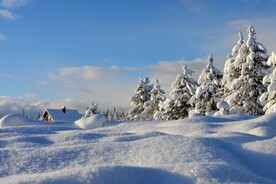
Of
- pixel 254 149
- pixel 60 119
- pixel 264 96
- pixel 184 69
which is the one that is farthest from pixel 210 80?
pixel 254 149

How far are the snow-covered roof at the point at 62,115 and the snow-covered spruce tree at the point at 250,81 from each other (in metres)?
26.2

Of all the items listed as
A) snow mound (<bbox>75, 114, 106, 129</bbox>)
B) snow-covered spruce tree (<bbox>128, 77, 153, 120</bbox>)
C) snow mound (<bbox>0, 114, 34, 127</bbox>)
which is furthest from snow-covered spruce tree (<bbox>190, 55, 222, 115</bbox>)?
snow mound (<bbox>0, 114, 34, 127</bbox>)

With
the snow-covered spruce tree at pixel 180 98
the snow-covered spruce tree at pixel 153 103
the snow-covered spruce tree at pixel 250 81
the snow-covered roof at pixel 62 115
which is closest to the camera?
the snow-covered spruce tree at pixel 250 81

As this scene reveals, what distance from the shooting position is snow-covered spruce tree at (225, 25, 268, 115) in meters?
26.4

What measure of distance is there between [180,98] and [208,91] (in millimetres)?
3468

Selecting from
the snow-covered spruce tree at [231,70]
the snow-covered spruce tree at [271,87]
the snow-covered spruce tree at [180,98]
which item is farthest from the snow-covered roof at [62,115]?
the snow-covered spruce tree at [271,87]

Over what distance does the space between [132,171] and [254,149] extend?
217 centimetres

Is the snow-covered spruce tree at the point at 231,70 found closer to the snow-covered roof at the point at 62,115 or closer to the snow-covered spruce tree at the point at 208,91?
the snow-covered spruce tree at the point at 208,91

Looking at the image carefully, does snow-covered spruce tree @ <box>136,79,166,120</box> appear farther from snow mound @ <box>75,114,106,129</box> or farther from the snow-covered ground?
the snow-covered ground

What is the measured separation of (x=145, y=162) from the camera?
13.7 ft

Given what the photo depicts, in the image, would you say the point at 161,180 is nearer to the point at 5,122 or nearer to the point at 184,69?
the point at 5,122

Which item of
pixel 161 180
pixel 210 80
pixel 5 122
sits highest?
pixel 210 80

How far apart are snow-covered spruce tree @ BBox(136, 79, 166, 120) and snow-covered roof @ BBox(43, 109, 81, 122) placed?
1151 cm

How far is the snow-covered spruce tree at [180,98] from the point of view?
1319 inches
